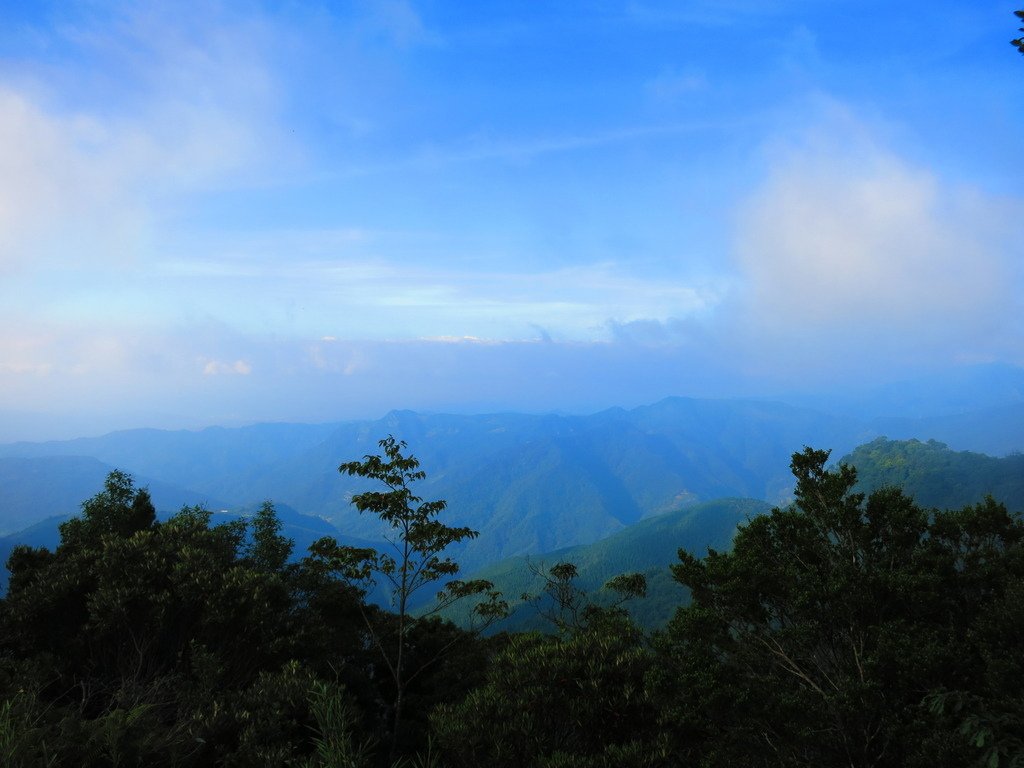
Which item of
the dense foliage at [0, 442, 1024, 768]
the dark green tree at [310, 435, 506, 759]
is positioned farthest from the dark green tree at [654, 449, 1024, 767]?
the dark green tree at [310, 435, 506, 759]

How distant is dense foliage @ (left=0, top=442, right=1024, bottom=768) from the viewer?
893 cm

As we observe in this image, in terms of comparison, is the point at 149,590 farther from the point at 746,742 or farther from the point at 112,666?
the point at 746,742

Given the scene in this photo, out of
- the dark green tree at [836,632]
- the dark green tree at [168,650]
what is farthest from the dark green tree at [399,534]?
the dark green tree at [836,632]

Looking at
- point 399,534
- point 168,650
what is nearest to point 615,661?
point 399,534

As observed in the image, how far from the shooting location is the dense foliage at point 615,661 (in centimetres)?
893

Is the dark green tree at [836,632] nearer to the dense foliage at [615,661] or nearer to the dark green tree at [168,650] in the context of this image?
the dense foliage at [615,661]

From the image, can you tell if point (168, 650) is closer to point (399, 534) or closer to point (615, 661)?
point (399, 534)

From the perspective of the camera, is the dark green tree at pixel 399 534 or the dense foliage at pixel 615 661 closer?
the dense foliage at pixel 615 661

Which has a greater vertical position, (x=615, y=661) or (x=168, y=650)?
(x=615, y=661)

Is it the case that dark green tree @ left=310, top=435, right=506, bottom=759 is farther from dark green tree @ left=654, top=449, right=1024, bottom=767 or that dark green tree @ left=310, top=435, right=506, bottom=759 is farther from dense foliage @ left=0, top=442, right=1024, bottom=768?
dark green tree @ left=654, top=449, right=1024, bottom=767

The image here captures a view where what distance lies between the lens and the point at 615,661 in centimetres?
980

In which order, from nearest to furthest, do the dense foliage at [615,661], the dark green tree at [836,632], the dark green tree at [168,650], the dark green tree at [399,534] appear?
1. the dense foliage at [615,661]
2. the dark green tree at [168,650]
3. the dark green tree at [836,632]
4. the dark green tree at [399,534]

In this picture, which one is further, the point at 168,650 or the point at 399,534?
the point at 399,534

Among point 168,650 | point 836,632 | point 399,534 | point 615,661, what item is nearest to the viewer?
point 615,661
